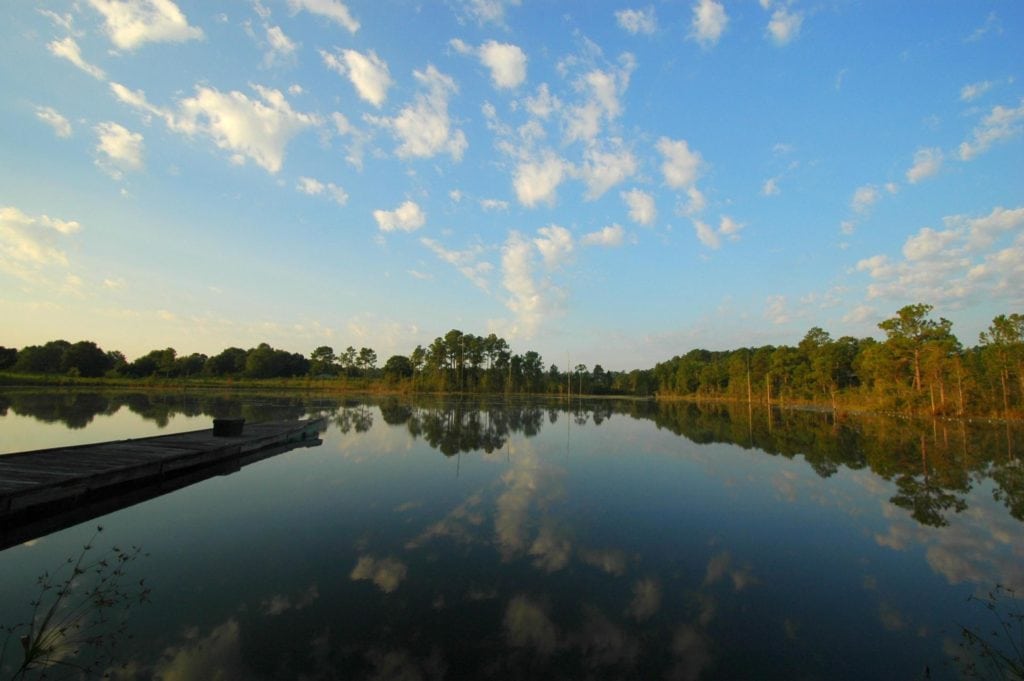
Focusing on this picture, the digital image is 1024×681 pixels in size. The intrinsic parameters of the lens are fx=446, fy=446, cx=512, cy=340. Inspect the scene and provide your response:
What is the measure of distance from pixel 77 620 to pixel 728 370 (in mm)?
90049

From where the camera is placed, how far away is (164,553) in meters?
6.25

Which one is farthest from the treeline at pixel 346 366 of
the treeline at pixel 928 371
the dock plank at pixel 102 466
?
the dock plank at pixel 102 466

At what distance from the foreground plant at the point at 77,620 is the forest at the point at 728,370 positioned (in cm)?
4678

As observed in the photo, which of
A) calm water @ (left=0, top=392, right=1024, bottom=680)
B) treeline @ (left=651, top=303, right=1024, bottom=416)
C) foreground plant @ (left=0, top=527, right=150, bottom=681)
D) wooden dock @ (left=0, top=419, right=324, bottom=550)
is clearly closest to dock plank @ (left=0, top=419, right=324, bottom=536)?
wooden dock @ (left=0, top=419, right=324, bottom=550)

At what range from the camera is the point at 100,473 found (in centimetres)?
884

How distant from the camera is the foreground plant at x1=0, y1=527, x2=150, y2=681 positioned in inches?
143

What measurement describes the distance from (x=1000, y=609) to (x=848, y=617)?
2.04 m

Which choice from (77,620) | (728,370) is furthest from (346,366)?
(77,620)

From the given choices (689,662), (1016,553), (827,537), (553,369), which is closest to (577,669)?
(689,662)

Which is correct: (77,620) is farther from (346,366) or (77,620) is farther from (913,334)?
(346,366)

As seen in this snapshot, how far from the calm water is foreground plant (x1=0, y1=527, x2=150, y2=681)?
0.17 metres

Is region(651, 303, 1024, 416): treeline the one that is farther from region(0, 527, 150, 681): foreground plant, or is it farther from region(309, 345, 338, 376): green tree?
region(309, 345, 338, 376): green tree

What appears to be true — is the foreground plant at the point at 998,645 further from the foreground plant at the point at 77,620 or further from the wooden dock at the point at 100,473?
the wooden dock at the point at 100,473

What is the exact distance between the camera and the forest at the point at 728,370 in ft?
114
